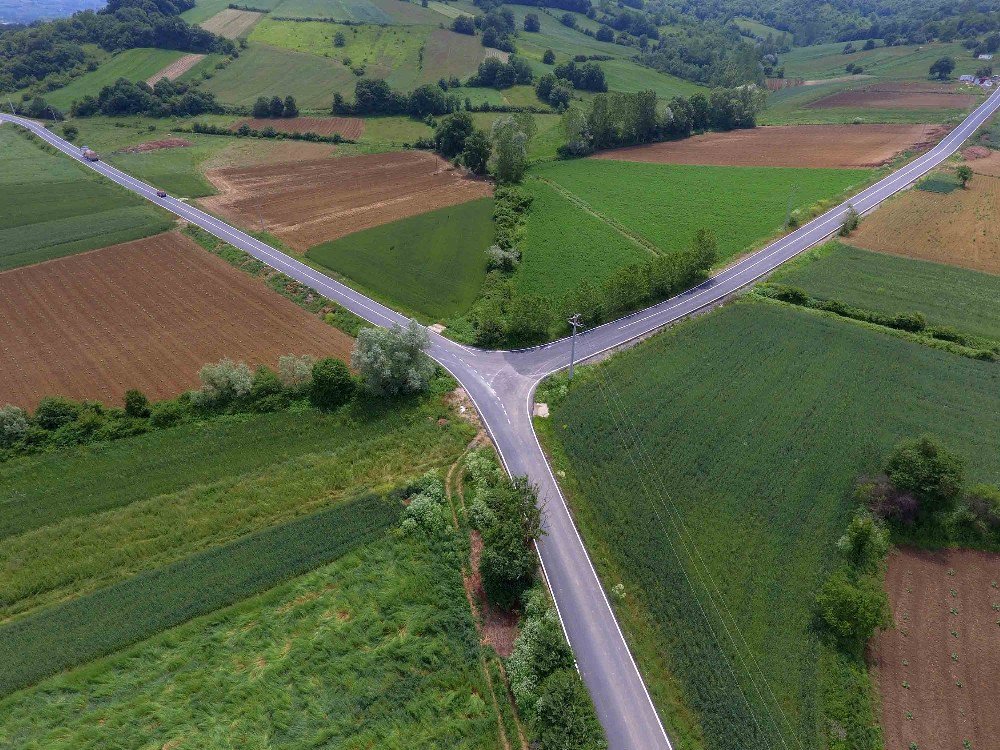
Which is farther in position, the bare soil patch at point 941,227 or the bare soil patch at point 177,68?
the bare soil patch at point 177,68

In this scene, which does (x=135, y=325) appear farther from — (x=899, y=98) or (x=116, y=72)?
(x=899, y=98)

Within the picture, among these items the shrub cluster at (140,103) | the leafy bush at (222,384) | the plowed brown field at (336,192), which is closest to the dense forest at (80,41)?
the shrub cluster at (140,103)

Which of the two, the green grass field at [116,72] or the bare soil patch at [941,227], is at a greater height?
the green grass field at [116,72]

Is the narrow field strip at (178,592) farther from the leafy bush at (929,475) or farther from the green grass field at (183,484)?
the leafy bush at (929,475)

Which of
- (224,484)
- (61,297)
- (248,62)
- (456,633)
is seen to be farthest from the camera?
(248,62)

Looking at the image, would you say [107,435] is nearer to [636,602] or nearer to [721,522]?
[636,602]

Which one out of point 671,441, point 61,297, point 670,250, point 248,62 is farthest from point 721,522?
point 248,62

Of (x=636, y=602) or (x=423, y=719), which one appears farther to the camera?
(x=636, y=602)
